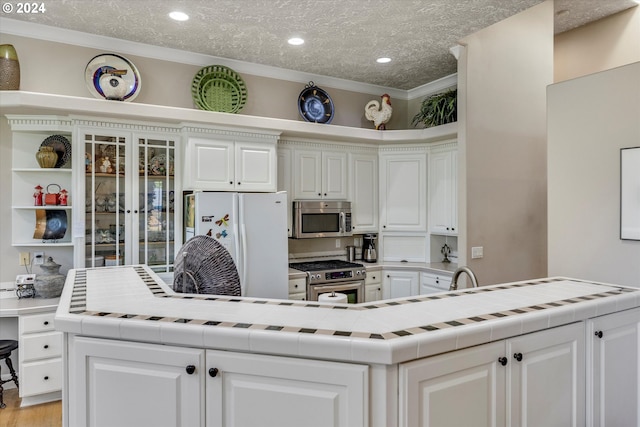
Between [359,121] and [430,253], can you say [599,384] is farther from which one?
[359,121]

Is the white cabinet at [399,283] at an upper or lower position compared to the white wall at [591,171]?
lower

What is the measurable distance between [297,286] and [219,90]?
2100 mm

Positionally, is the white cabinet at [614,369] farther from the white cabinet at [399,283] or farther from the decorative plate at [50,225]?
the decorative plate at [50,225]

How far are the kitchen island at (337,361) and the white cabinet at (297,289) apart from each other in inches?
97.5

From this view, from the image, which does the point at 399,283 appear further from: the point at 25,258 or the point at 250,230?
the point at 25,258

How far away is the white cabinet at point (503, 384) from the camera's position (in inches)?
45.2

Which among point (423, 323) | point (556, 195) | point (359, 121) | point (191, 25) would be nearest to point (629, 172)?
point (556, 195)

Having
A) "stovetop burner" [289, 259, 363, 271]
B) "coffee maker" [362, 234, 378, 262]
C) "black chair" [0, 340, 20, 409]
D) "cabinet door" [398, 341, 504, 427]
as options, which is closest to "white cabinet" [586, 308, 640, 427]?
"cabinet door" [398, 341, 504, 427]

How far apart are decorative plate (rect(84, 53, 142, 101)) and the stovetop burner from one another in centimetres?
230

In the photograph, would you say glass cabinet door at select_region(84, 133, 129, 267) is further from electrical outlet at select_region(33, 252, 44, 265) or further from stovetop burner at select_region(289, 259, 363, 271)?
stovetop burner at select_region(289, 259, 363, 271)

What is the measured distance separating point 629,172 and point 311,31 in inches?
104

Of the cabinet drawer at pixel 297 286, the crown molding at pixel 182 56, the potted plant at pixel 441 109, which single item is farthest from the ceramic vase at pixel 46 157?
the potted plant at pixel 441 109

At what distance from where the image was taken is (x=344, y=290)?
4.31 meters

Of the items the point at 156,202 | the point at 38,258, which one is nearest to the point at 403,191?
the point at 156,202
